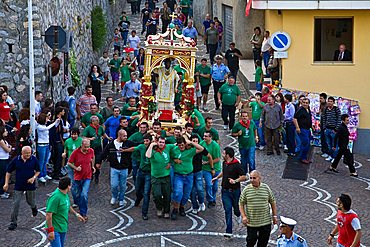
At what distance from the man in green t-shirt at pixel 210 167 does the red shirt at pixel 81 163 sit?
2.21 m

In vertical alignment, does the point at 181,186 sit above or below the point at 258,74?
below

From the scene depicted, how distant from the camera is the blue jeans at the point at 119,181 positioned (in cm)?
1536

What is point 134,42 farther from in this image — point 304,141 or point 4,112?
point 4,112

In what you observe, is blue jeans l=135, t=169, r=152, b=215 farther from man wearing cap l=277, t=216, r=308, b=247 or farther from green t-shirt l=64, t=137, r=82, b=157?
man wearing cap l=277, t=216, r=308, b=247

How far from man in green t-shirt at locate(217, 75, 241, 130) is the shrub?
28.7 feet

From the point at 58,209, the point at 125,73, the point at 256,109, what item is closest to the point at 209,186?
the point at 58,209

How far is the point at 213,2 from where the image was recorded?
35.1 metres

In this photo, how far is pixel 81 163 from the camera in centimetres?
1459

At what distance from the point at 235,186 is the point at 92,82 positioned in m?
10.1

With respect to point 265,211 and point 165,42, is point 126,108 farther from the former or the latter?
point 265,211

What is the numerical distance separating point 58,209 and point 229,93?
31.7ft

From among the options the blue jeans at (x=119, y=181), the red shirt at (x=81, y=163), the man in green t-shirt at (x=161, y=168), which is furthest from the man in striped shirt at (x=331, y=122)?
the red shirt at (x=81, y=163)

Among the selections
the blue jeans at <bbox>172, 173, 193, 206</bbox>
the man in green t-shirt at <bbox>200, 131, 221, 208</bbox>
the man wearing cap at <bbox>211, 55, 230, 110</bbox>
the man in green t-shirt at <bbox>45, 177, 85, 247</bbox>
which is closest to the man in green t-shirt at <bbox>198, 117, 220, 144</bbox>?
the man in green t-shirt at <bbox>200, 131, 221, 208</bbox>

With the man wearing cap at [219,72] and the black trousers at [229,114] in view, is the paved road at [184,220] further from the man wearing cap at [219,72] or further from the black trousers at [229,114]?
the man wearing cap at [219,72]
